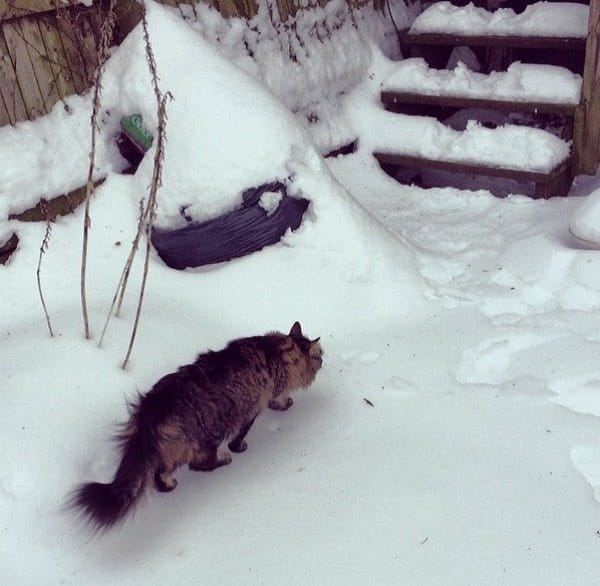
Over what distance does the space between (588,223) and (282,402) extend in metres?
1.99

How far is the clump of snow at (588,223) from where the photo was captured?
378 centimetres

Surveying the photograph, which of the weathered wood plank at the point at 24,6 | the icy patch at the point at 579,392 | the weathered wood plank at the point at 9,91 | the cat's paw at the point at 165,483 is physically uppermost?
the weathered wood plank at the point at 24,6

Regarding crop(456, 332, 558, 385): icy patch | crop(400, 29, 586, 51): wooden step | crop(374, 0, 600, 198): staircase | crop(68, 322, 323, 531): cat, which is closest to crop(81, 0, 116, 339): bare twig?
crop(68, 322, 323, 531): cat

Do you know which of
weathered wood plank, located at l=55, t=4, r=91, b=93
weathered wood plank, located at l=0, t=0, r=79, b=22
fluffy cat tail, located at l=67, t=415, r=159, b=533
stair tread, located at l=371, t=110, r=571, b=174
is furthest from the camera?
stair tread, located at l=371, t=110, r=571, b=174

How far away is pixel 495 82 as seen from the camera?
5.14 meters

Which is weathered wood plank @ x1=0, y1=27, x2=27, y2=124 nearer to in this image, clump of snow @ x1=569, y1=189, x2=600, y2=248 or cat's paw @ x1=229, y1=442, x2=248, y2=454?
cat's paw @ x1=229, y1=442, x2=248, y2=454

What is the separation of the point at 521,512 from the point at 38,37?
129 inches

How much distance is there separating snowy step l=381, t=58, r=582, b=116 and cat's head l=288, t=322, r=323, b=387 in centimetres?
284

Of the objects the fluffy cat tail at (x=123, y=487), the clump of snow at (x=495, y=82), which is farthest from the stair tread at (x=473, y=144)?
the fluffy cat tail at (x=123, y=487)

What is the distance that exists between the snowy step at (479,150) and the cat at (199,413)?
96.0 inches

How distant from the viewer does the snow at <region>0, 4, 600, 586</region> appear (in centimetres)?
234

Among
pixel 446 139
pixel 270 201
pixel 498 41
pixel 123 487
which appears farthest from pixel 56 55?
pixel 498 41

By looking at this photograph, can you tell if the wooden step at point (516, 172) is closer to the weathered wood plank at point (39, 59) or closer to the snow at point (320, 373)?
the snow at point (320, 373)

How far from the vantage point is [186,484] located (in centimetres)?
275
